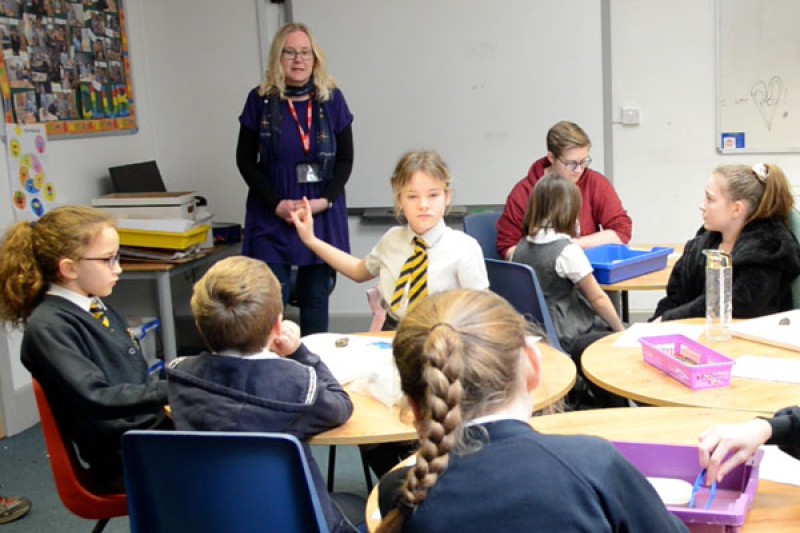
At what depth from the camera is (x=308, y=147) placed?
413 centimetres

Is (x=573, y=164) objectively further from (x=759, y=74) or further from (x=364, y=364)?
(x=364, y=364)

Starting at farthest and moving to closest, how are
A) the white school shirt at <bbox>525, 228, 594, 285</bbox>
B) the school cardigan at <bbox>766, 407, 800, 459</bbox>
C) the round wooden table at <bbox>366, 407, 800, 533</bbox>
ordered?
1. the white school shirt at <bbox>525, 228, 594, 285</bbox>
2. the round wooden table at <bbox>366, 407, 800, 533</bbox>
3. the school cardigan at <bbox>766, 407, 800, 459</bbox>

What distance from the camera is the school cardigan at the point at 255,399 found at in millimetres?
1853

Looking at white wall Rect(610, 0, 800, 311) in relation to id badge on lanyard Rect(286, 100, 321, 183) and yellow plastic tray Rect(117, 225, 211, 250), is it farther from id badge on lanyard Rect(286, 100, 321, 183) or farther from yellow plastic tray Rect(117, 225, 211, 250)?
yellow plastic tray Rect(117, 225, 211, 250)

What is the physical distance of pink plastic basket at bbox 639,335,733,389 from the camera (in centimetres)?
211

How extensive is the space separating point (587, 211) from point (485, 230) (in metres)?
0.46

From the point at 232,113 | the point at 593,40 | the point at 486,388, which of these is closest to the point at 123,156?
the point at 232,113

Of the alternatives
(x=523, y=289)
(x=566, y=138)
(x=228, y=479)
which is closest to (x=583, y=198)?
(x=566, y=138)

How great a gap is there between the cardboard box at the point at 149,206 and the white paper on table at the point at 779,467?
11.1 ft

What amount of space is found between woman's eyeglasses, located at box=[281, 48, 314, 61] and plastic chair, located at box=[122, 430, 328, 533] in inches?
103

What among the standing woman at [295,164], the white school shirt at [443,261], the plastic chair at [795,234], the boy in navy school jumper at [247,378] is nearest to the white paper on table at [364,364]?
the boy in navy school jumper at [247,378]

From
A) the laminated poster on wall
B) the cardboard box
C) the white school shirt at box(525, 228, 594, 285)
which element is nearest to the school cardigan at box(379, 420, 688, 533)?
the white school shirt at box(525, 228, 594, 285)

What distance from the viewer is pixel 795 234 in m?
2.87

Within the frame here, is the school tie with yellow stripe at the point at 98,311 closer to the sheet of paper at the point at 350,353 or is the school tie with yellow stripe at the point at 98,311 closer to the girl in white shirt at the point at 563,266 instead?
the sheet of paper at the point at 350,353
